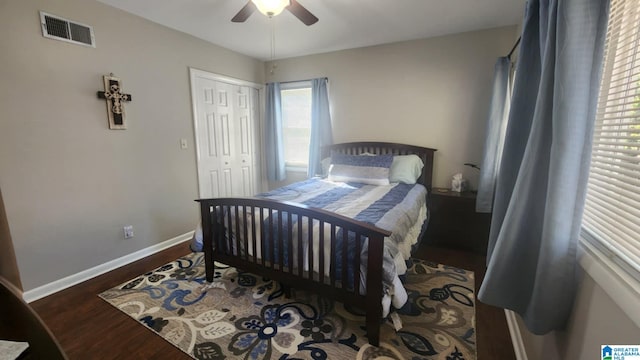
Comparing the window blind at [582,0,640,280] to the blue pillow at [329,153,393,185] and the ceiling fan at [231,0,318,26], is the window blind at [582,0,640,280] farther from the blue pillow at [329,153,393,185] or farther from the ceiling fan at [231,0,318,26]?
the blue pillow at [329,153,393,185]

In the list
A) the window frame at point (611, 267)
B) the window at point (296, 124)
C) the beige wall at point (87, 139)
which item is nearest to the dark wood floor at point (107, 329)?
the beige wall at point (87, 139)

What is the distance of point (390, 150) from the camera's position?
3.62 meters

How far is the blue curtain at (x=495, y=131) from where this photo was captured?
8.94 ft

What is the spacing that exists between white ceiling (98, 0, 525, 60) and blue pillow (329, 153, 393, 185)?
146 cm

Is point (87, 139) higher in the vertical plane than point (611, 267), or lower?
higher

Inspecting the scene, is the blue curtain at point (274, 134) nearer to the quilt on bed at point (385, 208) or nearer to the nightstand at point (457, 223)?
the quilt on bed at point (385, 208)

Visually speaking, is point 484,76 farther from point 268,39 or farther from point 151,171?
point 151,171

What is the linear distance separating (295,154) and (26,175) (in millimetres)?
3058

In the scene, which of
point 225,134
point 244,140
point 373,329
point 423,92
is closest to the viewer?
point 373,329

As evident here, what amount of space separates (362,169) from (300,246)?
1.67m

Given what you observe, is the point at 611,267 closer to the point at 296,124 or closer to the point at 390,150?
the point at 390,150

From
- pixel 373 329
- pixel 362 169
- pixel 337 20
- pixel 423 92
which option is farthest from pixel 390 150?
pixel 373 329

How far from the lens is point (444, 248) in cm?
310

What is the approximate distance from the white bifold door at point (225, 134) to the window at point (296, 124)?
0.48 m
